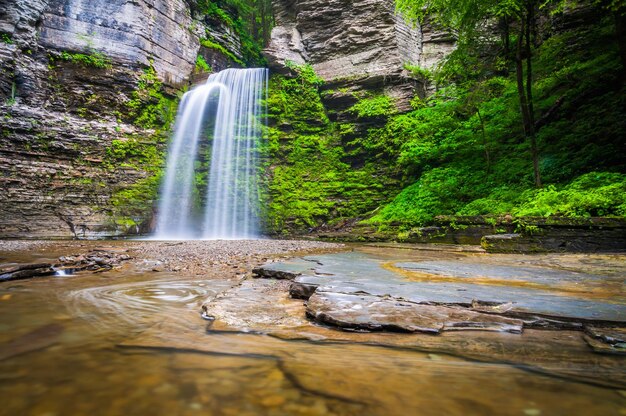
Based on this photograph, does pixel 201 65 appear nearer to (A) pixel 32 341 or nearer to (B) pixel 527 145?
(B) pixel 527 145

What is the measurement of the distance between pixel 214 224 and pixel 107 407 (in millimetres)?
14769

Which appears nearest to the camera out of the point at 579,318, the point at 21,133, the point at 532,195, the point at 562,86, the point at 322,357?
the point at 322,357

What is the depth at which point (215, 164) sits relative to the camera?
624 inches

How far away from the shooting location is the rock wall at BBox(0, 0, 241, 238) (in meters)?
11.9

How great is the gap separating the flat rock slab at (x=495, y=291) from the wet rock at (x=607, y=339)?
0.10 metres

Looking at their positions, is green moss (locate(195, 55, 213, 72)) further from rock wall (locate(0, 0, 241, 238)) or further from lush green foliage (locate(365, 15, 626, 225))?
lush green foliage (locate(365, 15, 626, 225))

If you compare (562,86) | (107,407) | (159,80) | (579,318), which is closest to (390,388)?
(107,407)

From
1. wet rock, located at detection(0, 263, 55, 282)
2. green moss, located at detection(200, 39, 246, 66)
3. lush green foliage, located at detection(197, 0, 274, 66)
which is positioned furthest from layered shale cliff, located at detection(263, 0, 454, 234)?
wet rock, located at detection(0, 263, 55, 282)

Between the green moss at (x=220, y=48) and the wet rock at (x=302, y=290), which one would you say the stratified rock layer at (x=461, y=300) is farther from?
the green moss at (x=220, y=48)

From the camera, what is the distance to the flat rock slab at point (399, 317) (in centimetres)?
166

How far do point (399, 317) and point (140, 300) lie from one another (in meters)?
2.10

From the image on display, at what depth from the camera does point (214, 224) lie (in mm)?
15164

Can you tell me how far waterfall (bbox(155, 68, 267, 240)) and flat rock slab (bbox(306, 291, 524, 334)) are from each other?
12.9 metres

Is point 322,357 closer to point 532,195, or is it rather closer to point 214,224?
point 532,195
